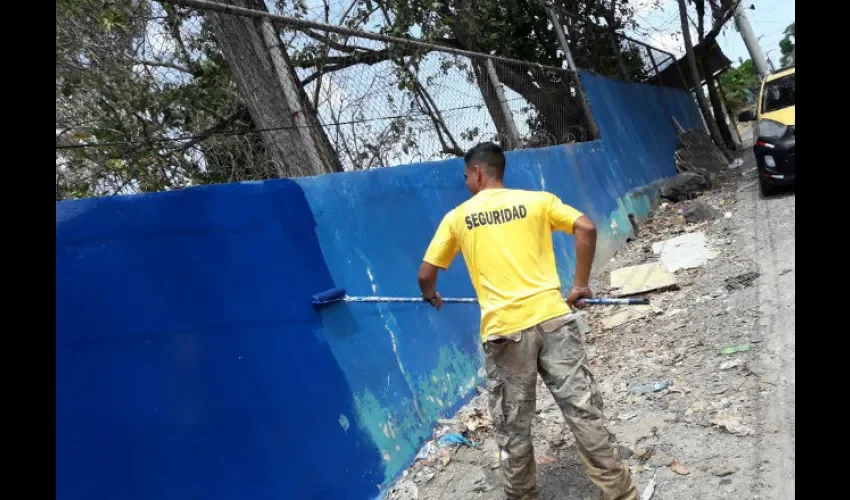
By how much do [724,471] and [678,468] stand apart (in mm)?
212

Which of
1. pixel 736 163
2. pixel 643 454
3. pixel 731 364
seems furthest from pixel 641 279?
pixel 736 163

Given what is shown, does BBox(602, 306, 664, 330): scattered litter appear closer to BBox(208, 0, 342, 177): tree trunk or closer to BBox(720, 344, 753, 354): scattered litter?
BBox(720, 344, 753, 354): scattered litter

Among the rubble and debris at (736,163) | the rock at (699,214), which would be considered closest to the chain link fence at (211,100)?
the rock at (699,214)

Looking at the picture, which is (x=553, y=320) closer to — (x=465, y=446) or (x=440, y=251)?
(x=440, y=251)

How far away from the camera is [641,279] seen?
626cm

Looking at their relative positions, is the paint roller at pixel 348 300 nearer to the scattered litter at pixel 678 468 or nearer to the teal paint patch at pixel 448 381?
the teal paint patch at pixel 448 381

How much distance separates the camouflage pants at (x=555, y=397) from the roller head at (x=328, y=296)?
96 cm

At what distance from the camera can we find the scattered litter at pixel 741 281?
531cm

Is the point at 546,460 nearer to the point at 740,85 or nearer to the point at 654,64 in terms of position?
the point at 654,64

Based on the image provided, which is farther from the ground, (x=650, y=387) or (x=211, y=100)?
(x=211, y=100)

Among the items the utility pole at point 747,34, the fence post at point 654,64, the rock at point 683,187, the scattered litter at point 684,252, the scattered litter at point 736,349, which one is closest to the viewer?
the scattered litter at point 736,349

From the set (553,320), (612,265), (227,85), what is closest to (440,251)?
(553,320)

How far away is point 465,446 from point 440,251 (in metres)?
1.46
